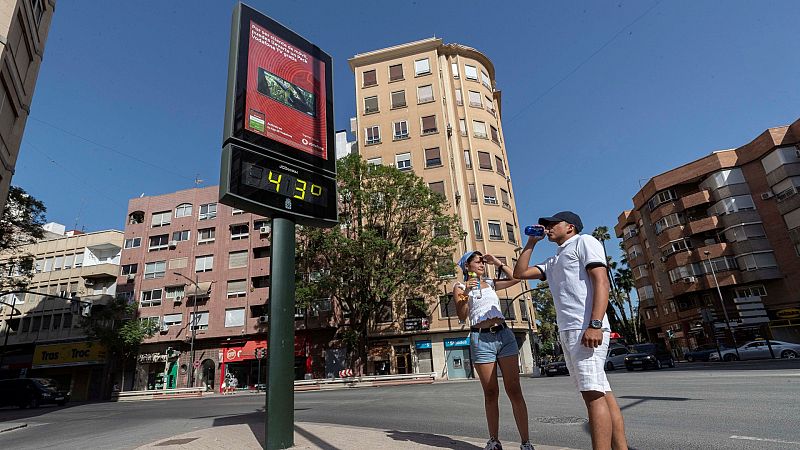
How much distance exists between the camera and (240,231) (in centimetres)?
3916

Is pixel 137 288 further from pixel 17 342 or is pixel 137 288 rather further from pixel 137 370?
pixel 17 342

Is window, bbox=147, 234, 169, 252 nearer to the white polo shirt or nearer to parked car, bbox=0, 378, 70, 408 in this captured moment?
parked car, bbox=0, 378, 70, 408

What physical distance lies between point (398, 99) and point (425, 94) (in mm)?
2573

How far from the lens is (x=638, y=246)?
5400cm

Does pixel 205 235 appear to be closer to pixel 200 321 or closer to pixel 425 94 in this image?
pixel 200 321

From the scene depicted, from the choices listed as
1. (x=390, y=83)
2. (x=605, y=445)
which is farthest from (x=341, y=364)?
(x=605, y=445)

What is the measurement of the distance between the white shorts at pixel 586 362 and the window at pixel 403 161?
3498 centimetres

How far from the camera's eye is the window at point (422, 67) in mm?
40338

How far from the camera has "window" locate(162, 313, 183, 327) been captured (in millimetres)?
37406

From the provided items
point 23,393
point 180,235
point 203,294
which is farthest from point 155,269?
point 23,393

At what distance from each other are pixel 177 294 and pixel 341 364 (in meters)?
17.0

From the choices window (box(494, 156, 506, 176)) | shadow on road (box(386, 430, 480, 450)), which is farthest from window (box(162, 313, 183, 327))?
shadow on road (box(386, 430, 480, 450))

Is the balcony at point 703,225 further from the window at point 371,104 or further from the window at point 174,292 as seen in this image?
the window at point 174,292

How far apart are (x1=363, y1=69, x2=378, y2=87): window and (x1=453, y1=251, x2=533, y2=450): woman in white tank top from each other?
39.7 metres
